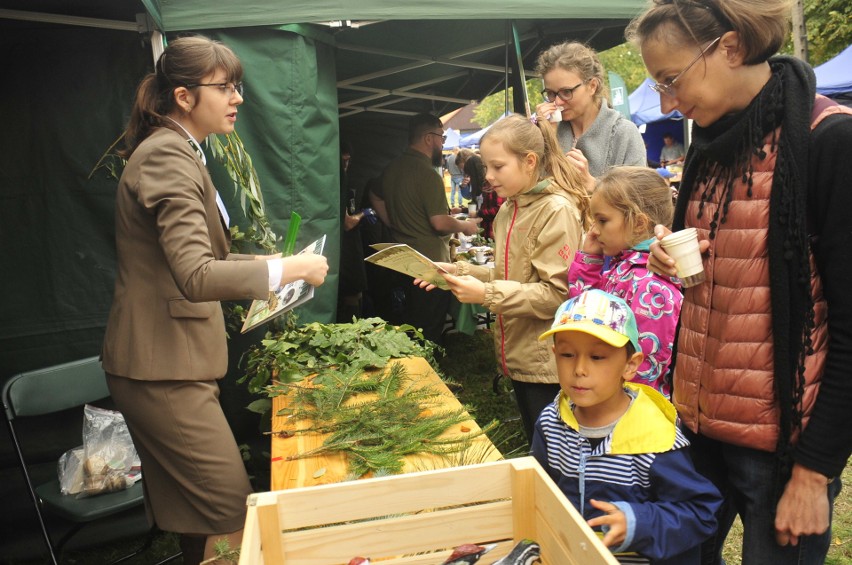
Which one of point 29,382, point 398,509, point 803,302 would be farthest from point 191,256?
point 29,382

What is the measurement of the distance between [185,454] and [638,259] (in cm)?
155

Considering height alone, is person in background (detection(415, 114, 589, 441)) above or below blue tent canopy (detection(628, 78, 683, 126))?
below

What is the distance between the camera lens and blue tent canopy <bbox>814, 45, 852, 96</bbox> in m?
10.6

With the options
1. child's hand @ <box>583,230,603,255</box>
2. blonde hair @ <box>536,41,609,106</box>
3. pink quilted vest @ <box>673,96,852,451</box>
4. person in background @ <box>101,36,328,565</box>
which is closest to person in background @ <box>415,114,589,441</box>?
child's hand @ <box>583,230,603,255</box>

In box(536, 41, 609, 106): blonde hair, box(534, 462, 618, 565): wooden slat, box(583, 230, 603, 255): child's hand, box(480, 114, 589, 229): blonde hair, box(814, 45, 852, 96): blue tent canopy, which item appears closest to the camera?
box(534, 462, 618, 565): wooden slat

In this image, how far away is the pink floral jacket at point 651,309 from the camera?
81.5 inches

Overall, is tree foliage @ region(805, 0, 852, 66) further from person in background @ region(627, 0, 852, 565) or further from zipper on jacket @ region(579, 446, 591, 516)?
zipper on jacket @ region(579, 446, 591, 516)

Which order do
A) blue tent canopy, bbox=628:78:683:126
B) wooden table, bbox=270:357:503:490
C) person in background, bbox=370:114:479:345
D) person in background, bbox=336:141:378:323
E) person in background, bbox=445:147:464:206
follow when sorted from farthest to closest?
person in background, bbox=445:147:464:206, blue tent canopy, bbox=628:78:683:126, person in background, bbox=336:141:378:323, person in background, bbox=370:114:479:345, wooden table, bbox=270:357:503:490

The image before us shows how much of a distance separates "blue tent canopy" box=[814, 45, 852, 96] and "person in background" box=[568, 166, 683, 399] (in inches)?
390

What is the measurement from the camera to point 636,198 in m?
2.24

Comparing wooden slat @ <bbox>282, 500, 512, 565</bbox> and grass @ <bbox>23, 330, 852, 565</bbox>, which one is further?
grass @ <bbox>23, 330, 852, 565</bbox>

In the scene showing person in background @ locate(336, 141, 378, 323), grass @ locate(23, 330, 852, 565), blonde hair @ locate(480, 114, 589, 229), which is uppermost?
blonde hair @ locate(480, 114, 589, 229)

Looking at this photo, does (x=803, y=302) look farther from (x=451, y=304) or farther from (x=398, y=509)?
(x=451, y=304)

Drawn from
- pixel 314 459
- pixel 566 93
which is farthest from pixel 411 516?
pixel 566 93
